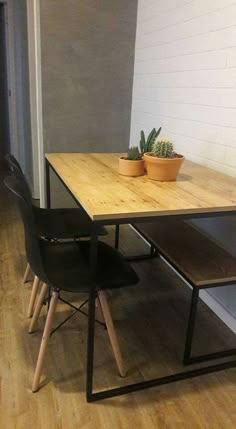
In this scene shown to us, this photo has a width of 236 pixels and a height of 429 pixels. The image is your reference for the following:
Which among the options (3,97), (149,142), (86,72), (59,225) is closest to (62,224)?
(59,225)

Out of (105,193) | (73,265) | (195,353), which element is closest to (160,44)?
(105,193)

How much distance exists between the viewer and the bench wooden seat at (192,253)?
161 cm

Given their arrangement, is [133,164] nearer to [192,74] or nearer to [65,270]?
[65,270]

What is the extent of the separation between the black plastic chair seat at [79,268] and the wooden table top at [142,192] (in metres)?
0.32

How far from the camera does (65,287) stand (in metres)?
1.43

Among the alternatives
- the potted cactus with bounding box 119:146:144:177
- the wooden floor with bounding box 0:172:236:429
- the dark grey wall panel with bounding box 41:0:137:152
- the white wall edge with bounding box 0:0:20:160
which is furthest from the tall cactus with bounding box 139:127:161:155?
the white wall edge with bounding box 0:0:20:160

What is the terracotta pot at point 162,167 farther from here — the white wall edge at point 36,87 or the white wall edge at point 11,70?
the white wall edge at point 11,70

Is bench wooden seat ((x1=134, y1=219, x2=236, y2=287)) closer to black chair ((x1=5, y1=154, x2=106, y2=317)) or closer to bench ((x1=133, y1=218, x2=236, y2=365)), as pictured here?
bench ((x1=133, y1=218, x2=236, y2=365))

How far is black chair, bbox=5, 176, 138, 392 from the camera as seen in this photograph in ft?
4.59

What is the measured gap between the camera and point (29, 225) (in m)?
1.38

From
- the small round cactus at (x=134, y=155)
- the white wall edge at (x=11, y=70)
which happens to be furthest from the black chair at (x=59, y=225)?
the white wall edge at (x=11, y=70)

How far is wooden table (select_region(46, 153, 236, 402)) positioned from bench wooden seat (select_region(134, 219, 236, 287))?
102mm

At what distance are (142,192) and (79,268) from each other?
1.39ft

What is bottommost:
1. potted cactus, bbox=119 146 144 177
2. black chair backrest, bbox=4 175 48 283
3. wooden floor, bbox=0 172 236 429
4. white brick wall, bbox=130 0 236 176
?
wooden floor, bbox=0 172 236 429
